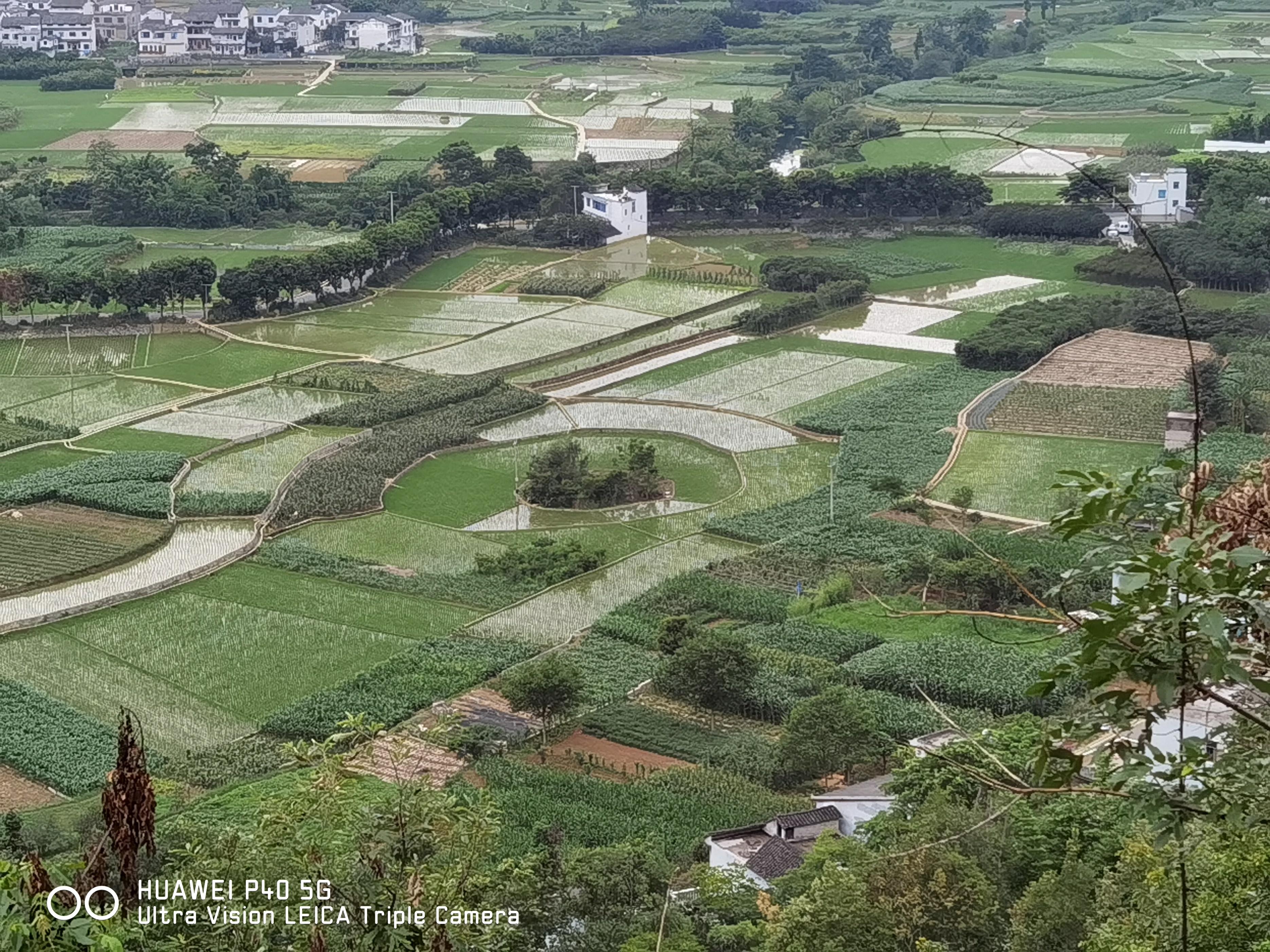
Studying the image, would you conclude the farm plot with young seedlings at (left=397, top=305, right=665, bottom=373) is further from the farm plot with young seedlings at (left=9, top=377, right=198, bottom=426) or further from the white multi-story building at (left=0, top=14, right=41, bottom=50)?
the white multi-story building at (left=0, top=14, right=41, bottom=50)

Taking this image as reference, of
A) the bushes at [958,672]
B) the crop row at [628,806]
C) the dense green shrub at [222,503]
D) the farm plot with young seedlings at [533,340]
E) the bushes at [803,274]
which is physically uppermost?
the bushes at [803,274]

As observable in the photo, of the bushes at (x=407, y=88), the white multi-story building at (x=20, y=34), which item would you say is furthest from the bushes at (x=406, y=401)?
the white multi-story building at (x=20, y=34)

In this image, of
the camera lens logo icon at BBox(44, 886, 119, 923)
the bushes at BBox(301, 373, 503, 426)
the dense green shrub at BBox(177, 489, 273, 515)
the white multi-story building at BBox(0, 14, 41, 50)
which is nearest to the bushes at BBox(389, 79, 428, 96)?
the white multi-story building at BBox(0, 14, 41, 50)

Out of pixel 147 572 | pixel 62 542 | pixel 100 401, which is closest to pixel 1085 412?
pixel 147 572

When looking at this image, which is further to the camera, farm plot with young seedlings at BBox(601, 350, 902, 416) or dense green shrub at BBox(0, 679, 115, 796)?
farm plot with young seedlings at BBox(601, 350, 902, 416)

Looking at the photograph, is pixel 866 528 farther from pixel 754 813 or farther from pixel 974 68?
pixel 974 68

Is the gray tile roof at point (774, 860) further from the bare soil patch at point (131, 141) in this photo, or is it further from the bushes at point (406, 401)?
the bare soil patch at point (131, 141)
